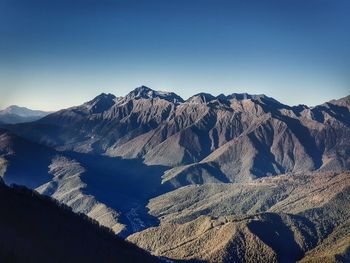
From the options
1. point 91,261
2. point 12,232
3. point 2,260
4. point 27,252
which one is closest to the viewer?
point 2,260

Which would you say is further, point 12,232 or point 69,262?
point 69,262

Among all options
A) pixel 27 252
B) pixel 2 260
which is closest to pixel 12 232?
pixel 27 252

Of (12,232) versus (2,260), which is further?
(12,232)

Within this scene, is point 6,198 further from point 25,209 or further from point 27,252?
point 27,252

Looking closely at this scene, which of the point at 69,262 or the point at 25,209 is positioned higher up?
the point at 25,209

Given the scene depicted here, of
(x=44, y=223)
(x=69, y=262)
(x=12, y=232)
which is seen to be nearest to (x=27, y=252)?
(x=12, y=232)

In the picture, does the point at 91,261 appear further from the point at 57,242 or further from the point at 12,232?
the point at 12,232

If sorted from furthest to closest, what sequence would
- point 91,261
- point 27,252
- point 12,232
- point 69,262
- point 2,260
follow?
point 91,261 → point 69,262 → point 12,232 → point 27,252 → point 2,260

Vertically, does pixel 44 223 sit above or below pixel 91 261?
above

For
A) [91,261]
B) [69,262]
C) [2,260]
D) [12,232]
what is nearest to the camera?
[2,260]
